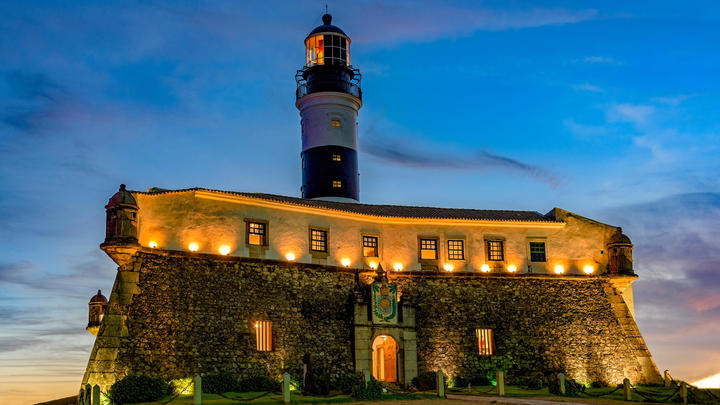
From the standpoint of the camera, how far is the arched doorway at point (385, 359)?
3941 cm

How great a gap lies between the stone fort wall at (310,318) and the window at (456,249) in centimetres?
124

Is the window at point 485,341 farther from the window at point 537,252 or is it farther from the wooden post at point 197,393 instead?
the wooden post at point 197,393

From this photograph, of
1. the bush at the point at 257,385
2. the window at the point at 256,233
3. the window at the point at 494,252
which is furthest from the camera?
the window at the point at 494,252

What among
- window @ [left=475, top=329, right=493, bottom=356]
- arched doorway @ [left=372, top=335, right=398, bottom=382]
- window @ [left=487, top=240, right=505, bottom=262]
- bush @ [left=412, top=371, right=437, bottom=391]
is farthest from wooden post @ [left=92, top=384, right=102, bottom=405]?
window @ [left=487, top=240, right=505, bottom=262]

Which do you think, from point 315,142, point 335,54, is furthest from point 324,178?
point 335,54

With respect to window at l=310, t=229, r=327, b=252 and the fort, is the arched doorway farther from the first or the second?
window at l=310, t=229, r=327, b=252

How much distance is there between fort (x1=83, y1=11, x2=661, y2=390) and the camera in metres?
30.9

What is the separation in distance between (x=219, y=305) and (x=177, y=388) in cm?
437

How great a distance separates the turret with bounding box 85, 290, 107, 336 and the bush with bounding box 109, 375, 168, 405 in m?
19.6

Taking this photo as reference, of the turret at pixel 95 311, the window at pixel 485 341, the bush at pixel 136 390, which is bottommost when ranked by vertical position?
the bush at pixel 136 390

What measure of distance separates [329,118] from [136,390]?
2467 cm

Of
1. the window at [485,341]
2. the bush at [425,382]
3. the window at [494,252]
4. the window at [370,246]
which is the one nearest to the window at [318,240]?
the window at [370,246]

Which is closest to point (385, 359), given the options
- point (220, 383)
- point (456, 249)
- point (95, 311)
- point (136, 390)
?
point (456, 249)

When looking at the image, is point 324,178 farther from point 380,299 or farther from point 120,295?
point 120,295
